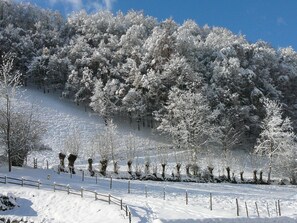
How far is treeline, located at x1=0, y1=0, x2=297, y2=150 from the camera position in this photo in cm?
6681

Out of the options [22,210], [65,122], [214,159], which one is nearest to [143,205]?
[22,210]

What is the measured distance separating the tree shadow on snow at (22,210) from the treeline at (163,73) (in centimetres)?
3175

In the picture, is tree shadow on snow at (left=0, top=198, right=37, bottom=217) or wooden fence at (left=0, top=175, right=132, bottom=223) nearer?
wooden fence at (left=0, top=175, right=132, bottom=223)

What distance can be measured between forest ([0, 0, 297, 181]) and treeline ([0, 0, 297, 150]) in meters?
0.17

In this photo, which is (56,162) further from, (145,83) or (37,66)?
(37,66)

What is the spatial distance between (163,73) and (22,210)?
154 ft

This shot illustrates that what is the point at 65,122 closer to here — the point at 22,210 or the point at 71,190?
the point at 71,190

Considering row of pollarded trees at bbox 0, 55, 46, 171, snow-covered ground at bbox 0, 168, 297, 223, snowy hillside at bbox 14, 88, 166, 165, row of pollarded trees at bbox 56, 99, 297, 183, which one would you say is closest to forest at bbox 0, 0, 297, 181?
row of pollarded trees at bbox 56, 99, 297, 183

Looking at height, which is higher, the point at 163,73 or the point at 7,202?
the point at 163,73

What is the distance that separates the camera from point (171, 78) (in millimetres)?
73000

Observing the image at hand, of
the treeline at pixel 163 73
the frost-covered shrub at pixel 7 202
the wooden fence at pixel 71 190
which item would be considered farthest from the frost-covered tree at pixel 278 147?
the frost-covered shrub at pixel 7 202

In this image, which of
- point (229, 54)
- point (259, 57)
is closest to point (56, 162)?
point (229, 54)

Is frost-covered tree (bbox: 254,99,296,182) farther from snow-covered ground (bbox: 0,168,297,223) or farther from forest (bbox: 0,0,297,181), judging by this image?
snow-covered ground (bbox: 0,168,297,223)

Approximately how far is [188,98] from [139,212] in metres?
36.7
